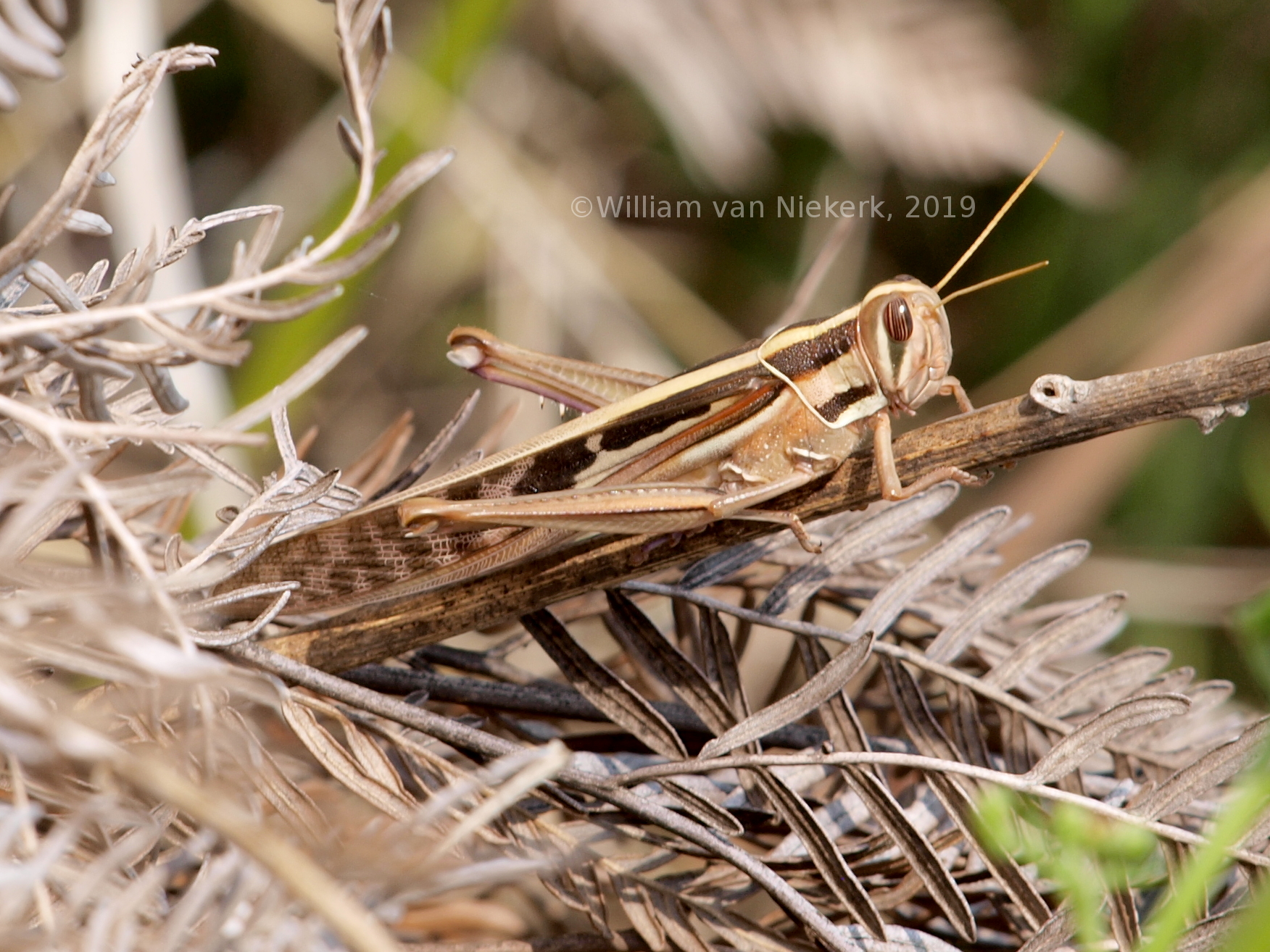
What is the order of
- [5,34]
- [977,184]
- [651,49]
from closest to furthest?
[5,34] < [651,49] < [977,184]

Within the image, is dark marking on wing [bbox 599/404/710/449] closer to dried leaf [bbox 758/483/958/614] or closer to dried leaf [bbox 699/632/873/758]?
dried leaf [bbox 758/483/958/614]

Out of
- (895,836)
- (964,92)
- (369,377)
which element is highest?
(964,92)

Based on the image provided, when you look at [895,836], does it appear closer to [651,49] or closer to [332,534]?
[332,534]

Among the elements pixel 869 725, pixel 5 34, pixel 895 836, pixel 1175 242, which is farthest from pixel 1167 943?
pixel 1175 242

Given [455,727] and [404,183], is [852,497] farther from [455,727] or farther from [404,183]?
[404,183]

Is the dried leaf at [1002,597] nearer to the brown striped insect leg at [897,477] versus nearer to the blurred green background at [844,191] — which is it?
the brown striped insect leg at [897,477]

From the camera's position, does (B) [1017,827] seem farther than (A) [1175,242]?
No

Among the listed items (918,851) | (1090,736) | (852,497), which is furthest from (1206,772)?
(852,497)

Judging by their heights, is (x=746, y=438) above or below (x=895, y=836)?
above
